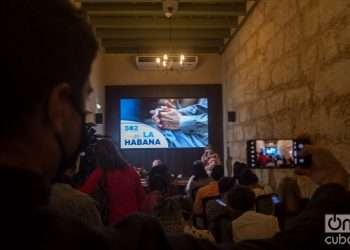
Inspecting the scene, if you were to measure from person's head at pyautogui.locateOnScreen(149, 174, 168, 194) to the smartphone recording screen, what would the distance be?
0.79m

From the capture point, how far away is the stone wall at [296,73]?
3355 millimetres

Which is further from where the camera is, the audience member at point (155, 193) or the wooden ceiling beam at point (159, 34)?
the wooden ceiling beam at point (159, 34)

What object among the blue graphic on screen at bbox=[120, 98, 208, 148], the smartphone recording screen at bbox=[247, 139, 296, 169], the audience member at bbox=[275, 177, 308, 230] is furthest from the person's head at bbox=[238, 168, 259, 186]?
the blue graphic on screen at bbox=[120, 98, 208, 148]

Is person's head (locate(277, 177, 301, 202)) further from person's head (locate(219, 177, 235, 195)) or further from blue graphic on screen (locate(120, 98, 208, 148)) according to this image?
Result: blue graphic on screen (locate(120, 98, 208, 148))

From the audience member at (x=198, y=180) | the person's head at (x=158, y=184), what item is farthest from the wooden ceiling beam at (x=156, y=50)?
the person's head at (x=158, y=184)

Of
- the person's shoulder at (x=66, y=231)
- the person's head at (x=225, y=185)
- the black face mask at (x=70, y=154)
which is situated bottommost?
the person's head at (x=225, y=185)

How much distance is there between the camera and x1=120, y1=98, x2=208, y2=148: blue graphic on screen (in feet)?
31.2

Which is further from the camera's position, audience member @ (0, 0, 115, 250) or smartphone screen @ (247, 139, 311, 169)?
smartphone screen @ (247, 139, 311, 169)

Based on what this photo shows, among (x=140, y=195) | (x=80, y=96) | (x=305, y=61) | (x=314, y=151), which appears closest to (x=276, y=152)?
(x=140, y=195)

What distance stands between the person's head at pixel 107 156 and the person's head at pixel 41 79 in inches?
Answer: 109

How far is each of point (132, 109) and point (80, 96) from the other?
910 centimetres

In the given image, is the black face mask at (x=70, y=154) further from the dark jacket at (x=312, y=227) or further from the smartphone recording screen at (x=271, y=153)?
the smartphone recording screen at (x=271, y=153)

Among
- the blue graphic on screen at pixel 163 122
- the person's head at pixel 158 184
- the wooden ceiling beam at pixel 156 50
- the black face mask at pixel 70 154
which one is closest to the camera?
the black face mask at pixel 70 154

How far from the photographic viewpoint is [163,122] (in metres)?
9.55
